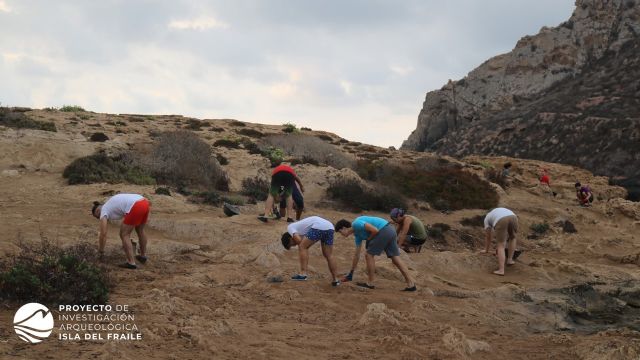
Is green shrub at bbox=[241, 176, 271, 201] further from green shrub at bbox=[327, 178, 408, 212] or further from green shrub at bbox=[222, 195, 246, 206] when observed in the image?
green shrub at bbox=[327, 178, 408, 212]

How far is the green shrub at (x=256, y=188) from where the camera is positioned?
56.2 feet

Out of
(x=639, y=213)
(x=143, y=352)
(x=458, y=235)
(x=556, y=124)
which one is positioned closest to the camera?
(x=143, y=352)

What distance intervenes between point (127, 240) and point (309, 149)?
18.6m

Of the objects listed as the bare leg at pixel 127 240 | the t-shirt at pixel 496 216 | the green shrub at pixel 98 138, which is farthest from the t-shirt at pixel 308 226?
the green shrub at pixel 98 138

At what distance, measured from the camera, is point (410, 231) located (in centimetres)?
1191

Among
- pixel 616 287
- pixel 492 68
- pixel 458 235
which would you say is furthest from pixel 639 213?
pixel 492 68

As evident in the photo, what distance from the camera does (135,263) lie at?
9.04m

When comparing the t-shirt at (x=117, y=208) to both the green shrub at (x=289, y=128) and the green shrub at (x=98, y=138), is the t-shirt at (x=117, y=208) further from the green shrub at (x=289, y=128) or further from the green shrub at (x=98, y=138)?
the green shrub at (x=289, y=128)

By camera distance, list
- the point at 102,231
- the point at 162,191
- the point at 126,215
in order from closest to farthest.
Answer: the point at 102,231
the point at 126,215
the point at 162,191

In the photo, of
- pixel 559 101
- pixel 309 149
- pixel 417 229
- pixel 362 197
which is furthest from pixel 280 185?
pixel 559 101

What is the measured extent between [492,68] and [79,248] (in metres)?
56.5

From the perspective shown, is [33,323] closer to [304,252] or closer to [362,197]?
[304,252]

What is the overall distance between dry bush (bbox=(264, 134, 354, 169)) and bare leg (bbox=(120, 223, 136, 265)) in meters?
15.8

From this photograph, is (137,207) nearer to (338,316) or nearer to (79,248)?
(79,248)
